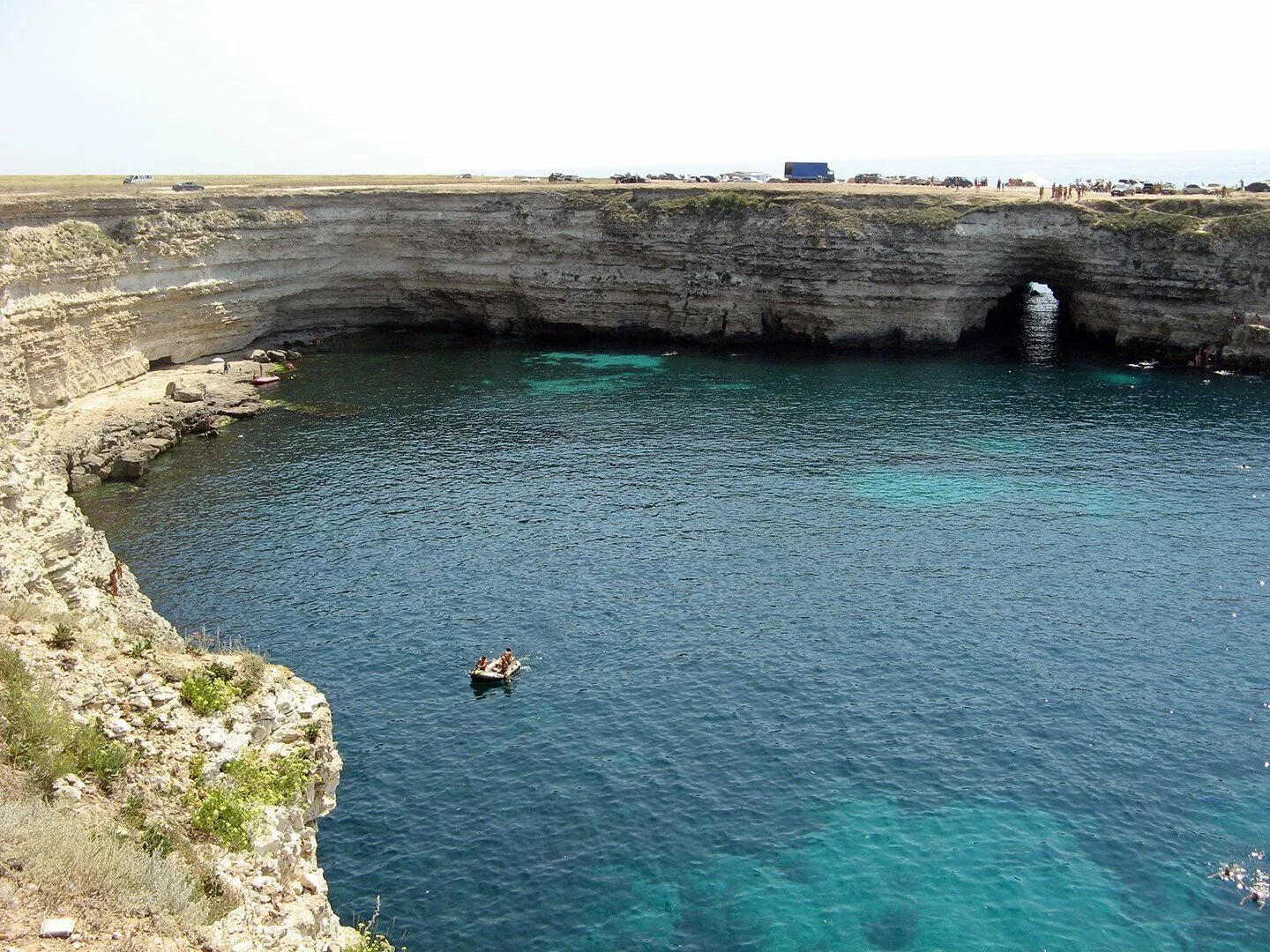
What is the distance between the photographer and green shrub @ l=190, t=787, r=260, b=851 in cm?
2159

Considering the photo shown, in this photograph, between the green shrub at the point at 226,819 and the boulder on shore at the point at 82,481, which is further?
the boulder on shore at the point at 82,481

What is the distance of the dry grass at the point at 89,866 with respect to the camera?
1680 cm

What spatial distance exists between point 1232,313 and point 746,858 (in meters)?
75.2

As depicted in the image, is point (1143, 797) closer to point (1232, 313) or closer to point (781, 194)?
point (1232, 313)

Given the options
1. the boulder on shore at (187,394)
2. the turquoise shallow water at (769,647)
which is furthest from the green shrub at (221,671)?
the boulder on shore at (187,394)

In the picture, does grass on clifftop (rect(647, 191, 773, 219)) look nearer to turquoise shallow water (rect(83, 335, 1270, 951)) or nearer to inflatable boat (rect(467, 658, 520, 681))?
turquoise shallow water (rect(83, 335, 1270, 951))

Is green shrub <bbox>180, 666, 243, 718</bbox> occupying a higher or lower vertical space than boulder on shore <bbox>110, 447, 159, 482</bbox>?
higher

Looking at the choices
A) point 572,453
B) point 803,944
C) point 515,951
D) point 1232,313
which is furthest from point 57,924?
point 1232,313

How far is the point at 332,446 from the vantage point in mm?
73438

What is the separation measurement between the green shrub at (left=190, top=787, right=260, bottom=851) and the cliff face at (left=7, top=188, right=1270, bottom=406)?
6176 centimetres

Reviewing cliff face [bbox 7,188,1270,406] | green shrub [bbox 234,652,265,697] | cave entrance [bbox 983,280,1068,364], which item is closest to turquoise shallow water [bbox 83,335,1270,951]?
green shrub [bbox 234,652,265,697]

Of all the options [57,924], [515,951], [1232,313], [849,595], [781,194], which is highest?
[781,194]

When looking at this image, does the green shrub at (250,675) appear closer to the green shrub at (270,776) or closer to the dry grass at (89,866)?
the green shrub at (270,776)

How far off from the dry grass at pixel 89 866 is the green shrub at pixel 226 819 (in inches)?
104
